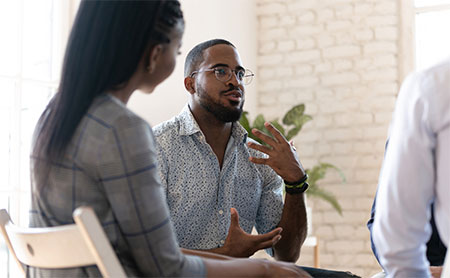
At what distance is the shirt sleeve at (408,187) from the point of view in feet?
3.46

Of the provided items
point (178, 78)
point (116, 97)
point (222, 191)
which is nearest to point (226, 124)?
point (222, 191)

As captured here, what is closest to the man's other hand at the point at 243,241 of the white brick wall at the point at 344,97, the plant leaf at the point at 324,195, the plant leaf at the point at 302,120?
the plant leaf at the point at 324,195

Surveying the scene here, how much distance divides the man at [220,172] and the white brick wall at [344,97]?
221 centimetres

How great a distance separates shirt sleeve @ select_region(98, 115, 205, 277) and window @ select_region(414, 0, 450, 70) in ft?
12.3

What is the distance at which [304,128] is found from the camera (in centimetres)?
464

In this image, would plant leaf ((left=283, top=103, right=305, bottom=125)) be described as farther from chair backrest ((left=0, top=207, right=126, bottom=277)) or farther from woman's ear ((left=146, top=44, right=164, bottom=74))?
chair backrest ((left=0, top=207, right=126, bottom=277))

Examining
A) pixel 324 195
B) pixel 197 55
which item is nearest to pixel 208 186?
pixel 197 55

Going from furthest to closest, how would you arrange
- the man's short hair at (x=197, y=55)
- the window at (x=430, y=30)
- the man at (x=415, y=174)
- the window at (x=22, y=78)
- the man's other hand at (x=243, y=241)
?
1. the window at (x=430, y=30)
2. the window at (x=22, y=78)
3. the man's short hair at (x=197, y=55)
4. the man's other hand at (x=243, y=241)
5. the man at (x=415, y=174)

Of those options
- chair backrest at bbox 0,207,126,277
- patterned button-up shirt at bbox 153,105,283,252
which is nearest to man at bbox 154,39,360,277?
patterned button-up shirt at bbox 153,105,283,252

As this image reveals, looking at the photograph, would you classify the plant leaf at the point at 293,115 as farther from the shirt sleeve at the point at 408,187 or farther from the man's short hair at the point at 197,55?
the shirt sleeve at the point at 408,187

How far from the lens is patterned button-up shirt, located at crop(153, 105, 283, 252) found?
7.23 feet

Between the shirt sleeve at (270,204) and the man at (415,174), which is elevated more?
the man at (415,174)

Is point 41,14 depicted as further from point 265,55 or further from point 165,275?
point 165,275

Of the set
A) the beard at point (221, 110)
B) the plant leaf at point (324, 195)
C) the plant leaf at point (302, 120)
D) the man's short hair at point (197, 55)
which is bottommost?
the plant leaf at point (324, 195)
